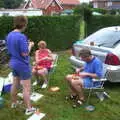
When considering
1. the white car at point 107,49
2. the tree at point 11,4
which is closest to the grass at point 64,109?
the white car at point 107,49

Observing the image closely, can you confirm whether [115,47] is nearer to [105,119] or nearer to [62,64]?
[105,119]

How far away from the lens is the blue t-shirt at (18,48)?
6758mm

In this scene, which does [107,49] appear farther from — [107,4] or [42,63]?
[107,4]

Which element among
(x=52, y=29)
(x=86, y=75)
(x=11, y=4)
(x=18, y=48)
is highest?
(x=18, y=48)

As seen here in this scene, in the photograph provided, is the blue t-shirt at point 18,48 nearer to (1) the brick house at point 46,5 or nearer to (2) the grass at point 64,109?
(2) the grass at point 64,109

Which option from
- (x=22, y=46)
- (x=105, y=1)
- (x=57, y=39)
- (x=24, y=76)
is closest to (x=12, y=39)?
(x=22, y=46)

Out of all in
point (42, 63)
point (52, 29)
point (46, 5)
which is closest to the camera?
point (42, 63)

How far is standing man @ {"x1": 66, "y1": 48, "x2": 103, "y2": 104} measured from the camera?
7.80 m

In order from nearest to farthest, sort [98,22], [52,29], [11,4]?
1. [52,29]
2. [98,22]
3. [11,4]

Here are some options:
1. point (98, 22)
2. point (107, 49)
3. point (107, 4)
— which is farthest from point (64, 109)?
point (107, 4)

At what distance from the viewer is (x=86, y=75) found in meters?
7.88

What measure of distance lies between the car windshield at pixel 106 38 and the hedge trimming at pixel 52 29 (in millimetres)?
5176

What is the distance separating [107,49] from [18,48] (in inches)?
104

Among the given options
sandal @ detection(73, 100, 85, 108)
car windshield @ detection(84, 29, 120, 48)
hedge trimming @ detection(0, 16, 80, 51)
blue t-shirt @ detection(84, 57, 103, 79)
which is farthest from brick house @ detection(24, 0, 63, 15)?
sandal @ detection(73, 100, 85, 108)
